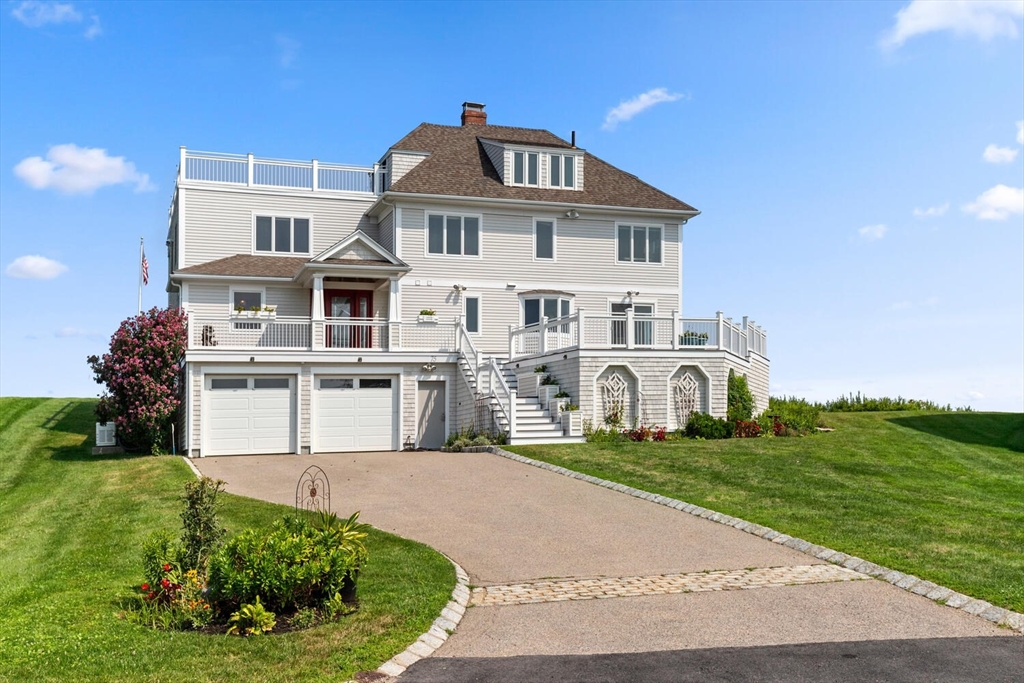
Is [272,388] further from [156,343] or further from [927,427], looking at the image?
[927,427]

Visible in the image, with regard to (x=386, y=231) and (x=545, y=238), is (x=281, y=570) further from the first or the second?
(x=545, y=238)

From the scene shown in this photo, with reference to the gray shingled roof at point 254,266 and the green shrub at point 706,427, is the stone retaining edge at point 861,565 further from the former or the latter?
the gray shingled roof at point 254,266

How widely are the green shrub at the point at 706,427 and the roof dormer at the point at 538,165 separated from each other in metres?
11.3

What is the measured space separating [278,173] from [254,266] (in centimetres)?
371

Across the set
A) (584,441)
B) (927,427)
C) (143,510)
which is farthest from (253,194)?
(927,427)

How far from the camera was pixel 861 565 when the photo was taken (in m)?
12.1

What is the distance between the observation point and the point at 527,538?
45.8 feet

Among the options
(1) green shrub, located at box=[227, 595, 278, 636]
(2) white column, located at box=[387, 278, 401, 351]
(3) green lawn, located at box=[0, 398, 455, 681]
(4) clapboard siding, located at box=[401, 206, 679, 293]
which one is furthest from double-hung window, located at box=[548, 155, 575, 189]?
(1) green shrub, located at box=[227, 595, 278, 636]

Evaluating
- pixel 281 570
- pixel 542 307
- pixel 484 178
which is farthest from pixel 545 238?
pixel 281 570

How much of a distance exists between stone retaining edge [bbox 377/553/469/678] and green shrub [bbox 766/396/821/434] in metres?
19.5

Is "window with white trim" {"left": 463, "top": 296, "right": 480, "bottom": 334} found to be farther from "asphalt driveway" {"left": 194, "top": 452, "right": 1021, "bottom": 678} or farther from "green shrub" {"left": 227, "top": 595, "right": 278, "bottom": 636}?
"green shrub" {"left": 227, "top": 595, "right": 278, "bottom": 636}

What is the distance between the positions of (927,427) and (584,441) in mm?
13086

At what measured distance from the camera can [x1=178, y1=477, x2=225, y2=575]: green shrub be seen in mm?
10102

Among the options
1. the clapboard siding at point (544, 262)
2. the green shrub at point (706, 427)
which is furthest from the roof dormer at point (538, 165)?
the green shrub at point (706, 427)
